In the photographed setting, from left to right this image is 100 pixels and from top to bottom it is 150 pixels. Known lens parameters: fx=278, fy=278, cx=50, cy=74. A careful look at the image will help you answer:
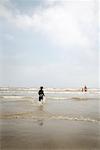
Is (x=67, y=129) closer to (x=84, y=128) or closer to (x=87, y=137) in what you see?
(x=84, y=128)

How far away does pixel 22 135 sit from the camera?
9.12m

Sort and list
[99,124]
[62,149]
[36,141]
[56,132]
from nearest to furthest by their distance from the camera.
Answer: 1. [62,149]
2. [36,141]
3. [56,132]
4. [99,124]

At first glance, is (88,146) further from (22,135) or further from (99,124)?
(99,124)

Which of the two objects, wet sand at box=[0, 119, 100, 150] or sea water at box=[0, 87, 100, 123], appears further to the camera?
sea water at box=[0, 87, 100, 123]

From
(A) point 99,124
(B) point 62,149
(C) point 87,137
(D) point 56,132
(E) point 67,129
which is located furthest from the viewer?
(A) point 99,124

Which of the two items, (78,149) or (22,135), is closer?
(78,149)

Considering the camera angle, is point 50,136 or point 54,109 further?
point 54,109

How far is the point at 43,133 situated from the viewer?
9.57 m

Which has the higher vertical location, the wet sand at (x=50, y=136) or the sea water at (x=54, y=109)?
the sea water at (x=54, y=109)

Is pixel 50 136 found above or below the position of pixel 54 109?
below

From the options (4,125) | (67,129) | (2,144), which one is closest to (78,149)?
(2,144)

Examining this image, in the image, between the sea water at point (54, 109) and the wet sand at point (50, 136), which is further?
the sea water at point (54, 109)

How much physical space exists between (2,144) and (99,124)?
5245mm

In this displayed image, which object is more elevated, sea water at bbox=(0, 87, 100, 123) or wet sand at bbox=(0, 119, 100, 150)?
sea water at bbox=(0, 87, 100, 123)
